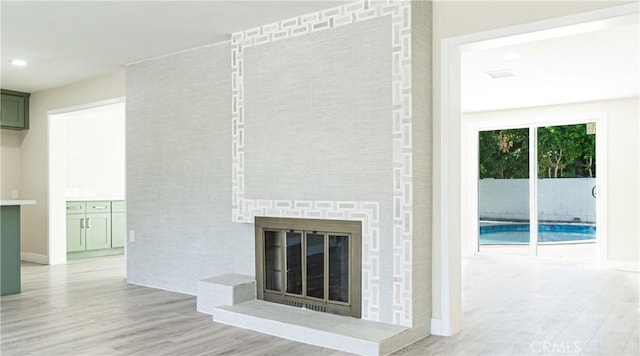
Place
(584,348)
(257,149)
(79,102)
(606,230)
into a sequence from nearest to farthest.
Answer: (584,348) < (257,149) < (79,102) < (606,230)

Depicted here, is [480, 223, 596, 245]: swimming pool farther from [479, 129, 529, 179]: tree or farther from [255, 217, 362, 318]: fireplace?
[255, 217, 362, 318]: fireplace

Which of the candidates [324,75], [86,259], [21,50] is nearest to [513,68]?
[324,75]

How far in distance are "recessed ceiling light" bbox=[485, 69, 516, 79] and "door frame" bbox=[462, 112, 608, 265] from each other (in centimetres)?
239

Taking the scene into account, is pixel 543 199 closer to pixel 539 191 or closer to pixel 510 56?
pixel 539 191

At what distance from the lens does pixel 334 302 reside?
13.2 feet

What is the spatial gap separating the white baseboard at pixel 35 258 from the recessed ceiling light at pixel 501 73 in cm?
624

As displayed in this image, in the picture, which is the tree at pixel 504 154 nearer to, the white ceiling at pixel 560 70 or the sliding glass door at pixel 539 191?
the sliding glass door at pixel 539 191

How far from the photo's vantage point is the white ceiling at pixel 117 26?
12.9 feet

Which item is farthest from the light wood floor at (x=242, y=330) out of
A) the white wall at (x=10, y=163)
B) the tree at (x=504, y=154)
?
the tree at (x=504, y=154)

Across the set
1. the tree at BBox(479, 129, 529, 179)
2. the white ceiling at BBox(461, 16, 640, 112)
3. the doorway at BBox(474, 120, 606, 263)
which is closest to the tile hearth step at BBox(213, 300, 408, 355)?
the white ceiling at BBox(461, 16, 640, 112)

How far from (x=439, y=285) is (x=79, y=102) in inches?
206

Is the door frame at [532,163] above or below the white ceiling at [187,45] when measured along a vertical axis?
below

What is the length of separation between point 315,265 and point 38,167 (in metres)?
5.29

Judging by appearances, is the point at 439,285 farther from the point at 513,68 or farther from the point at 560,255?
the point at 560,255
